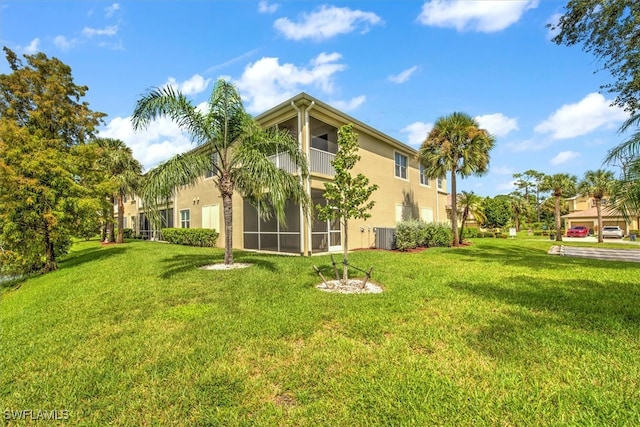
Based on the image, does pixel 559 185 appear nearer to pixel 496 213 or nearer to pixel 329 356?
pixel 496 213

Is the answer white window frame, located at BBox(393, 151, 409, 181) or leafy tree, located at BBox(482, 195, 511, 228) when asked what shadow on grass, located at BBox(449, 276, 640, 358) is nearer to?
white window frame, located at BBox(393, 151, 409, 181)

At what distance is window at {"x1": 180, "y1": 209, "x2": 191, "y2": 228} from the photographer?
20812 millimetres

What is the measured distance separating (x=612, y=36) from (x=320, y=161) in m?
10.9

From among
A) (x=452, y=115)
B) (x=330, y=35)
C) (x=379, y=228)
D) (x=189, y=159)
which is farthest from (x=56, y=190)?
(x=452, y=115)

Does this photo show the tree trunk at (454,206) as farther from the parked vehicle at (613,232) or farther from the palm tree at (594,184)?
the parked vehicle at (613,232)

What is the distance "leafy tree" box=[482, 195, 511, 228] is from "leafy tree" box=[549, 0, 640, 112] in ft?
102

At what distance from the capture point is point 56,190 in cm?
1146

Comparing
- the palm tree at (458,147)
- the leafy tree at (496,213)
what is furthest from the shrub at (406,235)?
the leafy tree at (496,213)

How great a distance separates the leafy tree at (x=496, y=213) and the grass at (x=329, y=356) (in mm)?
35936

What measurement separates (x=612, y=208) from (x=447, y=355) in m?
6.05

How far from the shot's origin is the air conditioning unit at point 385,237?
15133 mm

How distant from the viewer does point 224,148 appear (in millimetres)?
9094

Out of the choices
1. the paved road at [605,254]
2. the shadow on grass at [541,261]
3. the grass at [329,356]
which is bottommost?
the paved road at [605,254]

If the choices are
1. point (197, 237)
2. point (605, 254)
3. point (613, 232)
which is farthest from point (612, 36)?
point (613, 232)
